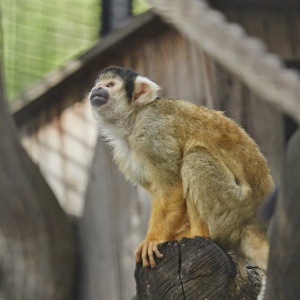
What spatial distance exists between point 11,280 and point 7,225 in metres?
0.41

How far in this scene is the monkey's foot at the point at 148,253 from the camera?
3044mm

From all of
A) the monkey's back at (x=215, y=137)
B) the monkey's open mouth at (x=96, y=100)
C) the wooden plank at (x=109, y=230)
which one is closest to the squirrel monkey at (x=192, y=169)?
the monkey's back at (x=215, y=137)

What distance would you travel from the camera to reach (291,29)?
5.25 meters

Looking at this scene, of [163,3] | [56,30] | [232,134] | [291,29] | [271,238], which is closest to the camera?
[271,238]

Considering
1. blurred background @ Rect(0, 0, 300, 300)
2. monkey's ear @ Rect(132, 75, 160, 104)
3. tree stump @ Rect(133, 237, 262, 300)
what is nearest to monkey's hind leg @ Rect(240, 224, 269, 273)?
tree stump @ Rect(133, 237, 262, 300)

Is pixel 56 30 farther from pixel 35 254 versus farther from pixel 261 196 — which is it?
pixel 261 196

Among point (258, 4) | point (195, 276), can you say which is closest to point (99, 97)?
point (195, 276)

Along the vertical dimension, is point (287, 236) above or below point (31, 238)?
above

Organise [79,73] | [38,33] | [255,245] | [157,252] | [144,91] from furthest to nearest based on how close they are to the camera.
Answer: [38,33]
[79,73]
[144,91]
[255,245]
[157,252]

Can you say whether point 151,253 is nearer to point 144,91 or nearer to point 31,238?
point 144,91

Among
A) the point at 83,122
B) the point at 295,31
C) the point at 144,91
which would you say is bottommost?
the point at 83,122

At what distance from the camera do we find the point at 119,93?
4.05 meters

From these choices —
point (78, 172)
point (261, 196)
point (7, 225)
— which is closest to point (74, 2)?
point (78, 172)

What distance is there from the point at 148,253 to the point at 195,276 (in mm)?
307
